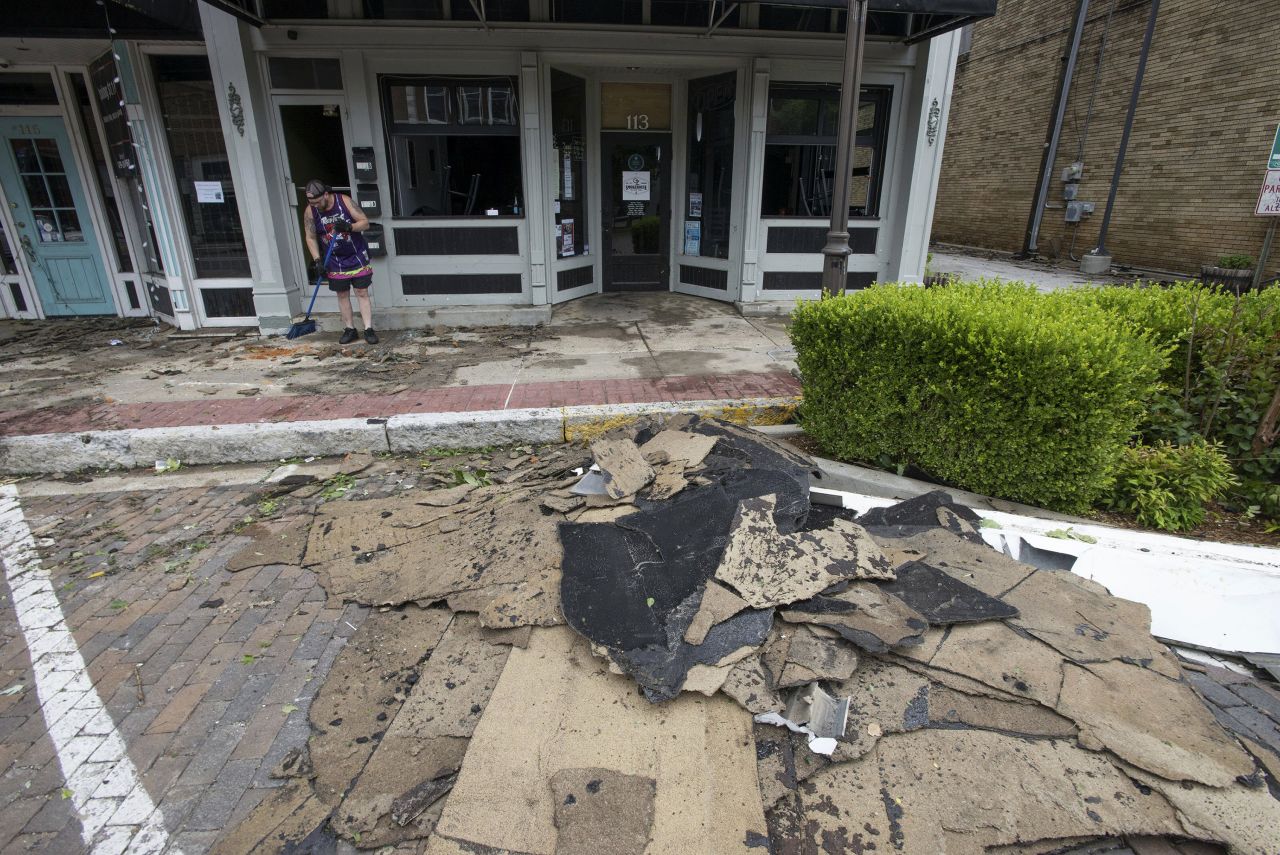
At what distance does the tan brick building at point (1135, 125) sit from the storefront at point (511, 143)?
8485 millimetres

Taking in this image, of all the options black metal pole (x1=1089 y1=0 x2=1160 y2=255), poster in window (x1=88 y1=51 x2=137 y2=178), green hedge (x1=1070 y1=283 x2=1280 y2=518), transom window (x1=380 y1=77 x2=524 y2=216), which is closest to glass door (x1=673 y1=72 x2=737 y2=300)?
transom window (x1=380 y1=77 x2=524 y2=216)

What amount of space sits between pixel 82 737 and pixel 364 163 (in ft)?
25.1

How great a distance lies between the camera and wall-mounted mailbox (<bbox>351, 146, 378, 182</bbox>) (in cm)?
852

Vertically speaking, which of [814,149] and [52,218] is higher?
[814,149]

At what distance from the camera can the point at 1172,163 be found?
46.2ft

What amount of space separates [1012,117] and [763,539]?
2099 cm

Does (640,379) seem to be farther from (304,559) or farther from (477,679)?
(477,679)

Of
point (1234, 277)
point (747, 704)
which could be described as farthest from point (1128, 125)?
point (747, 704)

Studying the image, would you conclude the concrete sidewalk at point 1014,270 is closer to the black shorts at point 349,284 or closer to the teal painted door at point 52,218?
the black shorts at point 349,284

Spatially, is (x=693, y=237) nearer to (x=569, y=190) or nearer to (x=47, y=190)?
(x=569, y=190)

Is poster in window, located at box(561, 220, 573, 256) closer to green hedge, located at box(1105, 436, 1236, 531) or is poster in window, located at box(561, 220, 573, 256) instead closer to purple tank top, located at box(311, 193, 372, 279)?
purple tank top, located at box(311, 193, 372, 279)

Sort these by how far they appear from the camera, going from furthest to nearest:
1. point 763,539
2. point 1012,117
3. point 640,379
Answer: point 1012,117 → point 640,379 → point 763,539

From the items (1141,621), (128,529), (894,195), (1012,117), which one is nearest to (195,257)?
(128,529)

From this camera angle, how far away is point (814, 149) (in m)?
9.41
